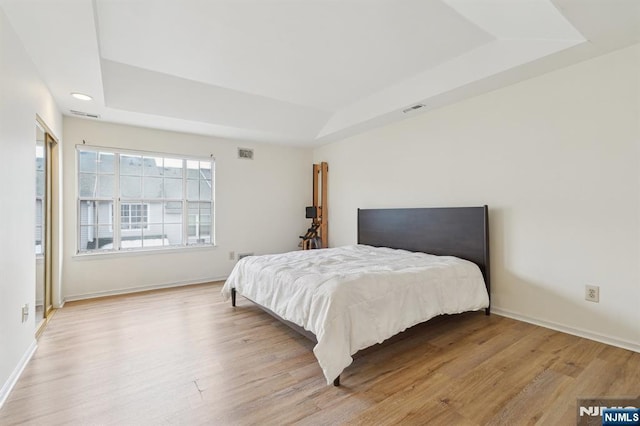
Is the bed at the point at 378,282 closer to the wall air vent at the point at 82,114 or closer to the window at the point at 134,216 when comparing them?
the window at the point at 134,216

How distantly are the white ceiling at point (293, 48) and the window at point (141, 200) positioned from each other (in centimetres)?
69

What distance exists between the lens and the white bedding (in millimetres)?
2049

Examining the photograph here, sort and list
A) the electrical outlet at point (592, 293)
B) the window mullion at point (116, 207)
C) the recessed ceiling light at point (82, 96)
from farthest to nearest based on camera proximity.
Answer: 1. the window mullion at point (116, 207)
2. the recessed ceiling light at point (82, 96)
3. the electrical outlet at point (592, 293)

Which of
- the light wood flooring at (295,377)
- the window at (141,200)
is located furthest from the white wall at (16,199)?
the window at (141,200)

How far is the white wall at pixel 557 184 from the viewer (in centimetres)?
245

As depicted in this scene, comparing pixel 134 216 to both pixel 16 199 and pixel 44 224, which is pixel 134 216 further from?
pixel 16 199

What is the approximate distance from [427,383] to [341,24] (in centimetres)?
278

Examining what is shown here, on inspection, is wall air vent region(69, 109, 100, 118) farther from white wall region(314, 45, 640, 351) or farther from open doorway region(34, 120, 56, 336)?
white wall region(314, 45, 640, 351)

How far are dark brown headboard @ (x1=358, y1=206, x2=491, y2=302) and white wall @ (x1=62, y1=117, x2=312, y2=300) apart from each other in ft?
6.04

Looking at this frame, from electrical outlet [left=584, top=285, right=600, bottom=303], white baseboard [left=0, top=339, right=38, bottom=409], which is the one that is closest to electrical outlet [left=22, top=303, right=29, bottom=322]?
white baseboard [left=0, top=339, right=38, bottom=409]

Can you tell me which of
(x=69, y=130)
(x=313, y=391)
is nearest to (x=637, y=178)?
(x=313, y=391)

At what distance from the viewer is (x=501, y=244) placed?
324 centimetres

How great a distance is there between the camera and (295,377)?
81.2 inches

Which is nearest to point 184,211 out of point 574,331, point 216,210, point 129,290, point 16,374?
point 216,210
